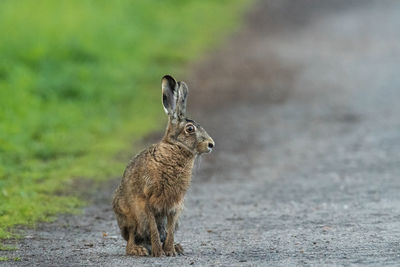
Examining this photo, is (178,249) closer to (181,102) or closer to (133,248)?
(133,248)

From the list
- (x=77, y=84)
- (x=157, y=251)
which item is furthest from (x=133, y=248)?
(x=77, y=84)

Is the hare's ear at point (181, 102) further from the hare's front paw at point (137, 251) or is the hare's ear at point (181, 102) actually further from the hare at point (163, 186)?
the hare's front paw at point (137, 251)

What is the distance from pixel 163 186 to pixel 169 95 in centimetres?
81

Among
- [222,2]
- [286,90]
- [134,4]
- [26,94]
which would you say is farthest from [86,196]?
[222,2]

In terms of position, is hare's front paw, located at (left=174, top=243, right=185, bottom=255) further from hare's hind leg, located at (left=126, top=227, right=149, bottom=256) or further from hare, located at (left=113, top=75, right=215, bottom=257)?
hare's hind leg, located at (left=126, top=227, right=149, bottom=256)

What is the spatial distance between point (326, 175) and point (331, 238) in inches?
146

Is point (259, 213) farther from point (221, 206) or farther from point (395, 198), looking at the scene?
point (395, 198)

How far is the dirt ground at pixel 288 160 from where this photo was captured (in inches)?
321

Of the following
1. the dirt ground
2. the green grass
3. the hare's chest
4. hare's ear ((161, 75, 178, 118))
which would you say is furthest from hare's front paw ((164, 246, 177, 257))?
the green grass

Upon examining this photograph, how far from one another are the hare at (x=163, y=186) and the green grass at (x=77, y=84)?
148 centimetres

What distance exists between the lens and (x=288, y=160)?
13109 millimetres

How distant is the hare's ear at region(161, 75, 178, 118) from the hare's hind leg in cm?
103

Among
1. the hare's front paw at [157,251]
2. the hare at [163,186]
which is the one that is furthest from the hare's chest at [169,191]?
the hare's front paw at [157,251]

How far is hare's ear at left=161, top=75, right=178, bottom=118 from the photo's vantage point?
8.14 meters
